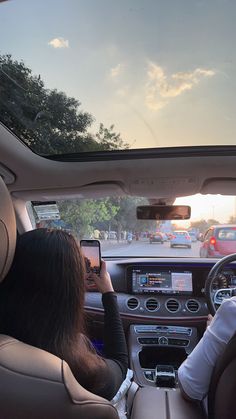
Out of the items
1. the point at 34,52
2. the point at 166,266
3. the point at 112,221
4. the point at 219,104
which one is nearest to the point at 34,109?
the point at 34,52

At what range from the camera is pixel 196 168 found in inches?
120

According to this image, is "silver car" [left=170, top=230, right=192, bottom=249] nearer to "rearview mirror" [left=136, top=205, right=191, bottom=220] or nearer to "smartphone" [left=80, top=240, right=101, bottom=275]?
"rearview mirror" [left=136, top=205, right=191, bottom=220]

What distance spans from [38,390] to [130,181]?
7.18 feet

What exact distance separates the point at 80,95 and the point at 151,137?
561 mm

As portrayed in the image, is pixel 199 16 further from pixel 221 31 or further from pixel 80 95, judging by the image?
pixel 80 95

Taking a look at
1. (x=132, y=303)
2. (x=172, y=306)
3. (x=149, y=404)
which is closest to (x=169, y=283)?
(x=172, y=306)

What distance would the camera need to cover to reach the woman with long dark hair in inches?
60.4

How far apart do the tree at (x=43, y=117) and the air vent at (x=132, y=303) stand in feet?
5.37

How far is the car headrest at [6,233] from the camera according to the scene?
1.41m

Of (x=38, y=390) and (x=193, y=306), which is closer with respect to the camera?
(x=38, y=390)

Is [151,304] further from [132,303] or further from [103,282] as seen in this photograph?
[103,282]

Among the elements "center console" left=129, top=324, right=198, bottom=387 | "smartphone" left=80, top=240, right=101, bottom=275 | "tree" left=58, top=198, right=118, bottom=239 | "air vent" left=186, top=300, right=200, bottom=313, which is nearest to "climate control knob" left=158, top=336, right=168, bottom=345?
"center console" left=129, top=324, right=198, bottom=387

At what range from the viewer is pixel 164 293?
402 centimetres

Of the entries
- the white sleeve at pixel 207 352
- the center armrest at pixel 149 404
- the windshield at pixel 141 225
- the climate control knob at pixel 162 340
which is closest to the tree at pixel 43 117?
the windshield at pixel 141 225
